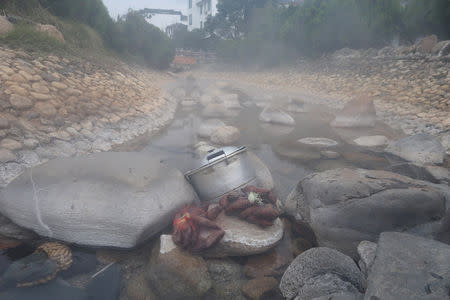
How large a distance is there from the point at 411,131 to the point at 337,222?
22.6ft

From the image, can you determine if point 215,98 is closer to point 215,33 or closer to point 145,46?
point 145,46

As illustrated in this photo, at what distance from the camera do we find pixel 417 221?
3055 mm

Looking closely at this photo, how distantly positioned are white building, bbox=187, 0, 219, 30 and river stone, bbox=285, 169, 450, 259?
42624 mm

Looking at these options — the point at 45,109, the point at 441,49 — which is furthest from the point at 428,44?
the point at 45,109

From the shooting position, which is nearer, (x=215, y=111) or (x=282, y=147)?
(x=282, y=147)

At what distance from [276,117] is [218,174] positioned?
268 inches

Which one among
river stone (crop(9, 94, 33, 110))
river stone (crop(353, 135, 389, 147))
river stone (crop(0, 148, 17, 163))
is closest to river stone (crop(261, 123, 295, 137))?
river stone (crop(353, 135, 389, 147))

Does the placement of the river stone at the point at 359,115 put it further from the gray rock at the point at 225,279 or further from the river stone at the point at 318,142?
the gray rock at the point at 225,279

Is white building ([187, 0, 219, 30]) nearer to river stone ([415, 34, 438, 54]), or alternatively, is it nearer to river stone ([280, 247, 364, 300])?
river stone ([415, 34, 438, 54])

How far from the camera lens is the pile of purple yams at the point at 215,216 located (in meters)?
3.21

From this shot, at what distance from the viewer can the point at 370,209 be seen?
3.09 metres

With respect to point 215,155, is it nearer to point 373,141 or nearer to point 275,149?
point 275,149

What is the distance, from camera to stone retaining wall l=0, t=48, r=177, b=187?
16.2 ft

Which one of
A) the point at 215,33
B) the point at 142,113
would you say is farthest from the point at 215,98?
the point at 215,33
